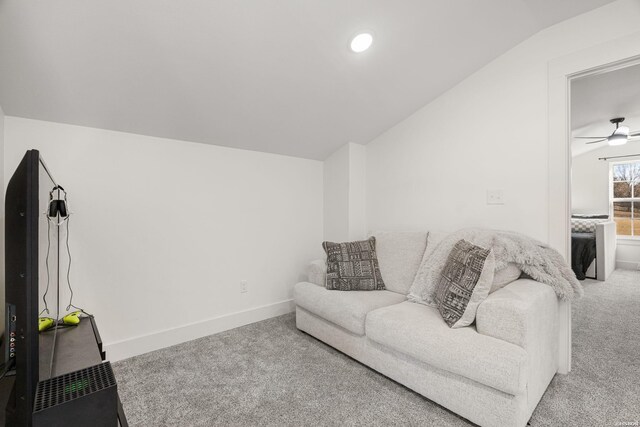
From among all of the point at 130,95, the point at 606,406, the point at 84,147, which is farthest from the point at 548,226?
the point at 84,147

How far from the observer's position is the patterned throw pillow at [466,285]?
5.30 feet

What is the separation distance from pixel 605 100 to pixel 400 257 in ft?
8.94

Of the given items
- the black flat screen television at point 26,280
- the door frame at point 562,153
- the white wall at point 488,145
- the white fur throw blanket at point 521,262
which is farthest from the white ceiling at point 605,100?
the black flat screen television at point 26,280

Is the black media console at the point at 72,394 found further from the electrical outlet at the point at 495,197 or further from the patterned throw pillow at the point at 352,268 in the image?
the electrical outlet at the point at 495,197

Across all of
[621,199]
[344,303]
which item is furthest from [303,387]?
[621,199]

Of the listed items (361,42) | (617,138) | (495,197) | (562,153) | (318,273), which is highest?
(361,42)

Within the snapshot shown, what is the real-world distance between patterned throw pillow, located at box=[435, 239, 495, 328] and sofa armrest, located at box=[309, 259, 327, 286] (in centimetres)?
99

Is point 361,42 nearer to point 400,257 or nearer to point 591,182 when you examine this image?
point 400,257

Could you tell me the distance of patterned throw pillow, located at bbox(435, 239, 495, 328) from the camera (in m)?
1.62

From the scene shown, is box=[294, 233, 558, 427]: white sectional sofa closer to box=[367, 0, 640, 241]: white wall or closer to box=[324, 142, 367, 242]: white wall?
box=[367, 0, 640, 241]: white wall

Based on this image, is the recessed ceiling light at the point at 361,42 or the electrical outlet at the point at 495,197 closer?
the recessed ceiling light at the point at 361,42

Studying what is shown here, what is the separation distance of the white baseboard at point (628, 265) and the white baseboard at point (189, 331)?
5.99 meters

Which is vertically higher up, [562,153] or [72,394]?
[562,153]

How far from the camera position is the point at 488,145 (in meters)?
2.38
